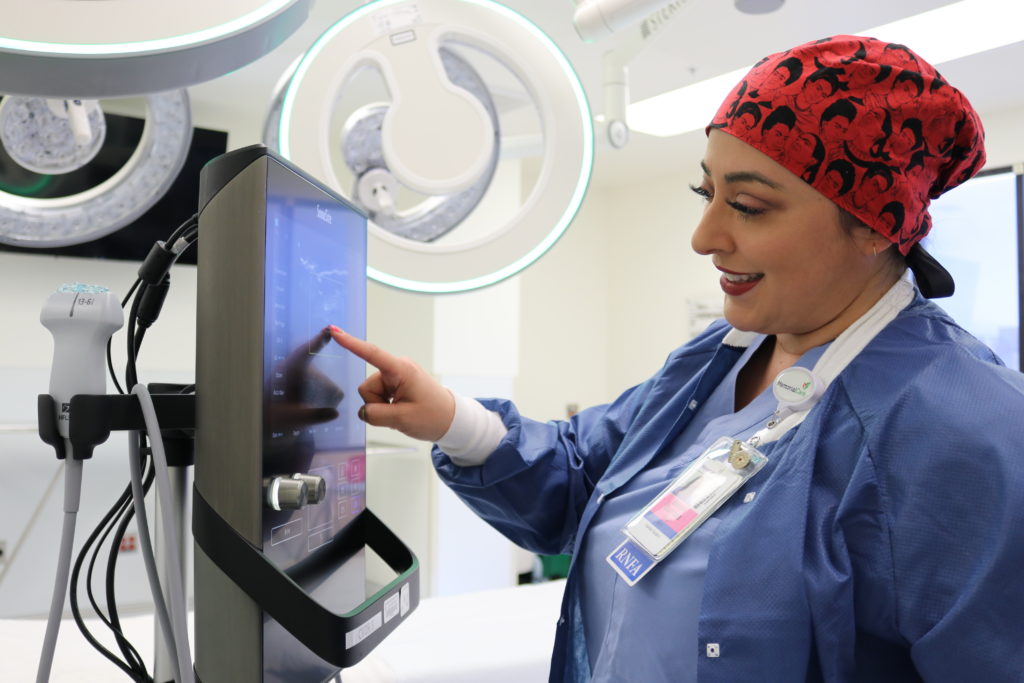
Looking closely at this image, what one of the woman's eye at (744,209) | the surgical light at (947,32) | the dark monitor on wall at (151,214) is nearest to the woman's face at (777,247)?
the woman's eye at (744,209)

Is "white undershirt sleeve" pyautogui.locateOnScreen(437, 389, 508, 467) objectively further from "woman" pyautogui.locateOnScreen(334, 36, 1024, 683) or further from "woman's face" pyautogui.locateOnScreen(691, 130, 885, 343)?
"woman's face" pyautogui.locateOnScreen(691, 130, 885, 343)

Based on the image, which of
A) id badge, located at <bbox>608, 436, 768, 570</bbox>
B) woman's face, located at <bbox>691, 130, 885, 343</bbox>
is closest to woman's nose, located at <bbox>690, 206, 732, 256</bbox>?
woman's face, located at <bbox>691, 130, 885, 343</bbox>

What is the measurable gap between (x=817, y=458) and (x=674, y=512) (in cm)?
16

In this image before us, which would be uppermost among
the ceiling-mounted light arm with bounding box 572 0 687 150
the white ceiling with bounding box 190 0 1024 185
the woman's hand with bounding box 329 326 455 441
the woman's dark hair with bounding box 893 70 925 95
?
the white ceiling with bounding box 190 0 1024 185

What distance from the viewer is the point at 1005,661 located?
752 millimetres

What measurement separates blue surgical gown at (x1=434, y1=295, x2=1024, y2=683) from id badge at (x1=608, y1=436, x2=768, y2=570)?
0.03 meters

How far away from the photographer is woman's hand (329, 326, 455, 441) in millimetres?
1008

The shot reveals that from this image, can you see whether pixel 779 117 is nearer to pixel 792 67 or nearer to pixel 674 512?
pixel 792 67

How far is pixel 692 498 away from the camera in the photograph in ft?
3.05

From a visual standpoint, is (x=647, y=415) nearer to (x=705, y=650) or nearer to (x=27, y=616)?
(x=705, y=650)

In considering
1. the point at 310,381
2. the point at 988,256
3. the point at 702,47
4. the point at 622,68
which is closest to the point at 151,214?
the point at 702,47

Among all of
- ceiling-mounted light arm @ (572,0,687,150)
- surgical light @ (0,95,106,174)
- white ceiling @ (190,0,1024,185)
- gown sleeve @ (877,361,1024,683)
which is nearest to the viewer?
gown sleeve @ (877,361,1024,683)

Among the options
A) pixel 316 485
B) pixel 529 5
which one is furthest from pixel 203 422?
pixel 529 5

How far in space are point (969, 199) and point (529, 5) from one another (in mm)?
2886
